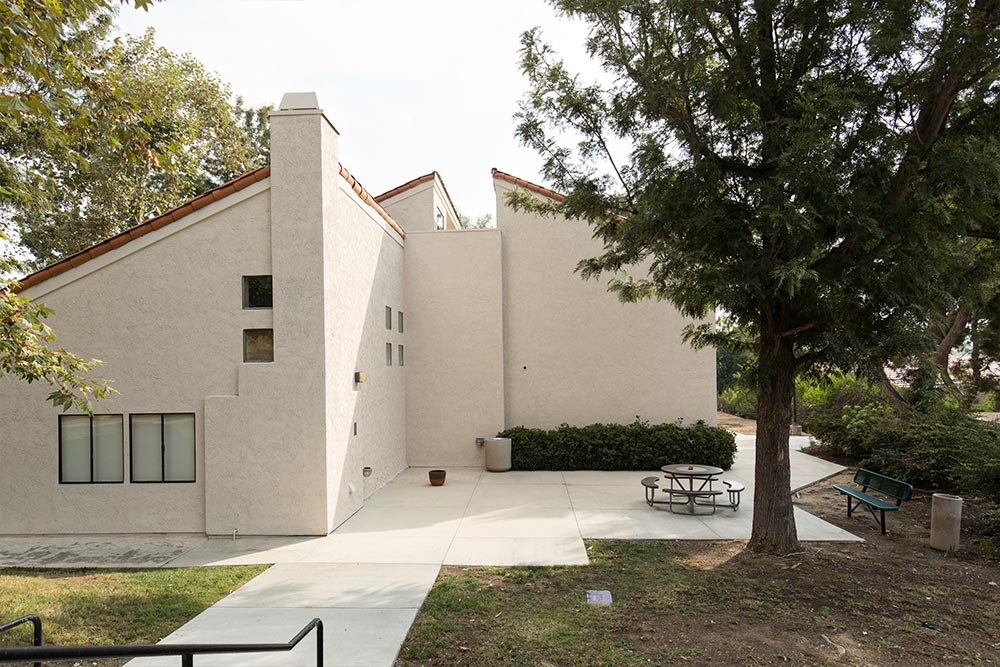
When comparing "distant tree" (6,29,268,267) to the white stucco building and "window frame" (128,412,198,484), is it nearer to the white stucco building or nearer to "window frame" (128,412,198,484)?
the white stucco building

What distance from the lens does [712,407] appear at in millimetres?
15859

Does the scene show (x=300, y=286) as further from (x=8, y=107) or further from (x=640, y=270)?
(x=640, y=270)

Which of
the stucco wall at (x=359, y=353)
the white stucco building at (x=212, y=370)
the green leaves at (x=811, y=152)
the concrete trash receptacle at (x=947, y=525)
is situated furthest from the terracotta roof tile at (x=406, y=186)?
the concrete trash receptacle at (x=947, y=525)

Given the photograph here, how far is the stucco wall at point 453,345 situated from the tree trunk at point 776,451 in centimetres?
838

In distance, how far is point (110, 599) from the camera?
268 inches

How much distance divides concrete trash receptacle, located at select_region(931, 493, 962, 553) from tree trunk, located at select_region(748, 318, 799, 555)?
90.2 inches

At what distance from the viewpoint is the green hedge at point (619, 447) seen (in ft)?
48.4

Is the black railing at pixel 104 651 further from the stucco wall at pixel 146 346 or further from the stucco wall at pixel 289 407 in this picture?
the stucco wall at pixel 146 346

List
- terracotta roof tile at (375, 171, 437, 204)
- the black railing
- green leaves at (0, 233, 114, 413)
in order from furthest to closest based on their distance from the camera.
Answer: terracotta roof tile at (375, 171, 437, 204) < green leaves at (0, 233, 114, 413) < the black railing

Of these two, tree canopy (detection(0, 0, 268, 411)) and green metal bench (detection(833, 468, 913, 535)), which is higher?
tree canopy (detection(0, 0, 268, 411))

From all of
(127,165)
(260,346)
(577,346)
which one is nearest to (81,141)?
(127,165)

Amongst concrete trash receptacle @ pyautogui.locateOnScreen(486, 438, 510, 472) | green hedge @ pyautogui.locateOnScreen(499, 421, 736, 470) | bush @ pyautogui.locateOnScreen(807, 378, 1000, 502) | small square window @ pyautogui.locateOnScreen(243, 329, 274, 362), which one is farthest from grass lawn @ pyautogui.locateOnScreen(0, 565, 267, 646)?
bush @ pyautogui.locateOnScreen(807, 378, 1000, 502)

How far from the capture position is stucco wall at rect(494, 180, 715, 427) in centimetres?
1602

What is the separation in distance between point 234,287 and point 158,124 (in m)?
6.36
